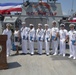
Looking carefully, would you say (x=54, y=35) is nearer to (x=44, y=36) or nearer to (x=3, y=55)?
(x=44, y=36)

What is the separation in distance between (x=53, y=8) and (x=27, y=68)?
8063mm

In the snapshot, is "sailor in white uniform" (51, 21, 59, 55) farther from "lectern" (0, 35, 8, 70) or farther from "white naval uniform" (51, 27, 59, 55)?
"lectern" (0, 35, 8, 70)

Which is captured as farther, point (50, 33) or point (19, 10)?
point (19, 10)

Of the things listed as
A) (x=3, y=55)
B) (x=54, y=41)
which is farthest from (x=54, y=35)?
(x=3, y=55)

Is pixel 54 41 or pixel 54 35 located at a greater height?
pixel 54 35

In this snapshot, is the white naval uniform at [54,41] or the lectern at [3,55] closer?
the lectern at [3,55]

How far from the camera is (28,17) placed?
16.5 metres

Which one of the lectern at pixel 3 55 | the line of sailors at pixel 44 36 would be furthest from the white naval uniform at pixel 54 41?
the lectern at pixel 3 55

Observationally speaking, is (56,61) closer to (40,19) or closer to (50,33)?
(50,33)

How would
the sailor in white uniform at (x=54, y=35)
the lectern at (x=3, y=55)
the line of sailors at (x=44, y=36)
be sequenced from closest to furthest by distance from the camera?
the lectern at (x=3, y=55), the line of sailors at (x=44, y=36), the sailor in white uniform at (x=54, y=35)

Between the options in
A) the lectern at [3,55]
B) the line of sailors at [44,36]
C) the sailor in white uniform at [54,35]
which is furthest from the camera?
the sailor in white uniform at [54,35]

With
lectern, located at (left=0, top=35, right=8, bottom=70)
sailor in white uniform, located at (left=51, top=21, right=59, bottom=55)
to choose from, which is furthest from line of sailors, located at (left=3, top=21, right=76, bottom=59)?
lectern, located at (left=0, top=35, right=8, bottom=70)

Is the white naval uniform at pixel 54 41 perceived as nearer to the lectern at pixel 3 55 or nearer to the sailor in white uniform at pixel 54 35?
the sailor in white uniform at pixel 54 35

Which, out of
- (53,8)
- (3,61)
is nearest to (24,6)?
(53,8)
